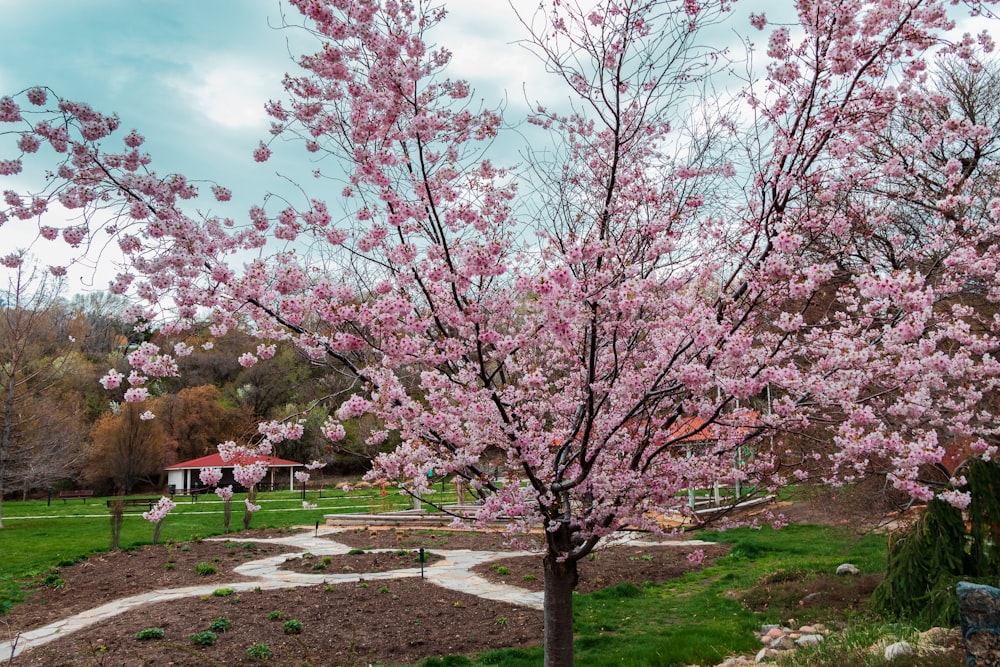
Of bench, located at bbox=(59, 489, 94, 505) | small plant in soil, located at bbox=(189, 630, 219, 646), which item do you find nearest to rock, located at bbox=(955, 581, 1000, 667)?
small plant in soil, located at bbox=(189, 630, 219, 646)

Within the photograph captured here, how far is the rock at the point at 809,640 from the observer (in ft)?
19.1

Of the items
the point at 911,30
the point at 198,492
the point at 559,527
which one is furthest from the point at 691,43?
the point at 198,492

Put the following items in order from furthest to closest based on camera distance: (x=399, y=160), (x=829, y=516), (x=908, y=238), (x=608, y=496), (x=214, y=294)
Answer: (x=829, y=516), (x=908, y=238), (x=608, y=496), (x=399, y=160), (x=214, y=294)

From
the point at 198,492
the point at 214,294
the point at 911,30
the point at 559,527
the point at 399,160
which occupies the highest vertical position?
the point at 911,30

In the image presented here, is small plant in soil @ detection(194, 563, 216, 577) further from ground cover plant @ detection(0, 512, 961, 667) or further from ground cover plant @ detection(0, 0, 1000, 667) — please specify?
ground cover plant @ detection(0, 0, 1000, 667)

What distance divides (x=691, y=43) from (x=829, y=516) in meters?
14.8

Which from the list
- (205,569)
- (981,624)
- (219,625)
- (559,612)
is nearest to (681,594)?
(559,612)

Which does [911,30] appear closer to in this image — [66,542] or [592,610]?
[592,610]

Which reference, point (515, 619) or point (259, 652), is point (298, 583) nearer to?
point (259, 652)

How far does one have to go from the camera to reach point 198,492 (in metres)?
31.8

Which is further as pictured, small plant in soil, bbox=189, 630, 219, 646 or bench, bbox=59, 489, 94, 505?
bench, bbox=59, 489, 94, 505

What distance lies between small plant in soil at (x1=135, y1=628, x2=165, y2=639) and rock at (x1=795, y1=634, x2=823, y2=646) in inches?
262

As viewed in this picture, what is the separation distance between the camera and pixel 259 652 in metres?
6.50

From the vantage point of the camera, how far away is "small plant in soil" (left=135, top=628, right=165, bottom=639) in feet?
22.8
